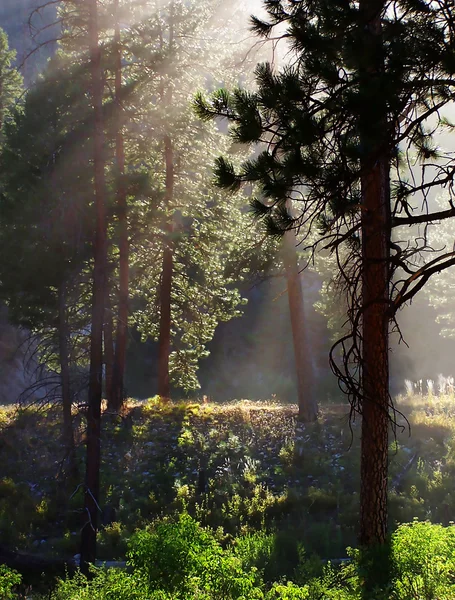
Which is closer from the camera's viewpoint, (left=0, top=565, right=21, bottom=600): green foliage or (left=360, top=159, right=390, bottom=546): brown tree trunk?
(left=0, top=565, right=21, bottom=600): green foliage

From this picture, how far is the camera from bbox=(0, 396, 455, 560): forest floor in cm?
1207

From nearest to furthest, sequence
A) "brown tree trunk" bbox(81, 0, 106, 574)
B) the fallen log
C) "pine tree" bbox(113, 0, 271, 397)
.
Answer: "brown tree trunk" bbox(81, 0, 106, 574) → the fallen log → "pine tree" bbox(113, 0, 271, 397)

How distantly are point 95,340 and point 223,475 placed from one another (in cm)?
499

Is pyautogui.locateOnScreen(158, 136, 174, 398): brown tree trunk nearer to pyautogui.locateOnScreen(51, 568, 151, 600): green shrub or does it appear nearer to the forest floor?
the forest floor

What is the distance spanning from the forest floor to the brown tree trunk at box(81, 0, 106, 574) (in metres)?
0.98

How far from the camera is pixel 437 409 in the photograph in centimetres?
1734

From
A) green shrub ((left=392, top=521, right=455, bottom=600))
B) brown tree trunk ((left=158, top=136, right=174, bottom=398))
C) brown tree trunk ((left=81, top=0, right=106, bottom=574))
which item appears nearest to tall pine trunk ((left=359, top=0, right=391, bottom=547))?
green shrub ((left=392, top=521, right=455, bottom=600))

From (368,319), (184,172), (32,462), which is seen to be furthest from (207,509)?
(184,172)

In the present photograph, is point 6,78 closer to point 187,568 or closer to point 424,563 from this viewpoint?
point 187,568

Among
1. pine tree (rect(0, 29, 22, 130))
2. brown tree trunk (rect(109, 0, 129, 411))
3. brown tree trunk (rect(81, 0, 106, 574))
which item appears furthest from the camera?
pine tree (rect(0, 29, 22, 130))

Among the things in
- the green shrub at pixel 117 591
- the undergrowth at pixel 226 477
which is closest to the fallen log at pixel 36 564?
the undergrowth at pixel 226 477

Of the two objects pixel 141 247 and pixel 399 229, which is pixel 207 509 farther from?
pixel 399 229

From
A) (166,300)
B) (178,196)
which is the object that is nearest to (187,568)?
(166,300)

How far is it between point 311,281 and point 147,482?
114 feet
